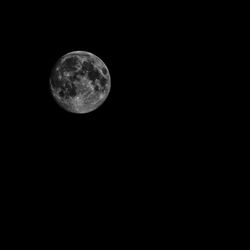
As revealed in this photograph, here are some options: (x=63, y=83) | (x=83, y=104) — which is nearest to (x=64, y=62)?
(x=63, y=83)

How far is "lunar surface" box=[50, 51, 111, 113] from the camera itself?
654 centimetres

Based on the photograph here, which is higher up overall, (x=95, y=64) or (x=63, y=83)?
(x=95, y=64)

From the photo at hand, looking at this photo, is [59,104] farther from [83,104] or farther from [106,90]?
[106,90]

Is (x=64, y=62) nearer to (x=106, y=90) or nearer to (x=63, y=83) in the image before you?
(x=63, y=83)

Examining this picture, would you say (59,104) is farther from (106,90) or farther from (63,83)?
(106,90)

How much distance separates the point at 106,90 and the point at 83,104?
50cm

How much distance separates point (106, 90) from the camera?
6.81 meters

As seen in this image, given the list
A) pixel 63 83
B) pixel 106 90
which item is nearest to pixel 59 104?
pixel 63 83

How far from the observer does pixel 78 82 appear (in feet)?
21.4

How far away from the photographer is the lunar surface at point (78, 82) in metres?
6.54

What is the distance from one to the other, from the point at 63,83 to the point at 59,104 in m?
0.40

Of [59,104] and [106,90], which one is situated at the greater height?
[106,90]

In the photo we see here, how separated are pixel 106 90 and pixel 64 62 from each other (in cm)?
87

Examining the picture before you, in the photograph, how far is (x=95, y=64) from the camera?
6699mm
